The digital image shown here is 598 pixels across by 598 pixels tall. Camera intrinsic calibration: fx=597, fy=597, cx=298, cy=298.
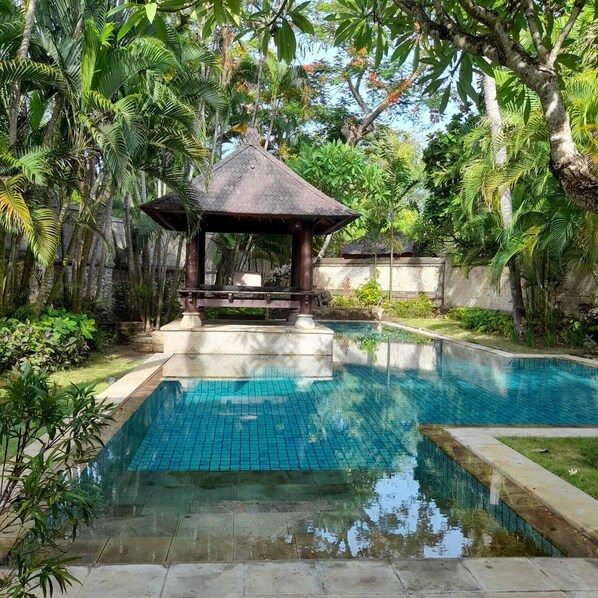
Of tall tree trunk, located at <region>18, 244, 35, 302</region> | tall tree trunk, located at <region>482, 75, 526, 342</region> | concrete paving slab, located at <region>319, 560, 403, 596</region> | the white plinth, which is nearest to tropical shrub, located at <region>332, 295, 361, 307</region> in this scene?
tall tree trunk, located at <region>482, 75, 526, 342</region>

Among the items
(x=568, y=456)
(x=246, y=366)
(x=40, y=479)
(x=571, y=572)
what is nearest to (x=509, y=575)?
(x=571, y=572)

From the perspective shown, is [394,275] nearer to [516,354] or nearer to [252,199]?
[516,354]

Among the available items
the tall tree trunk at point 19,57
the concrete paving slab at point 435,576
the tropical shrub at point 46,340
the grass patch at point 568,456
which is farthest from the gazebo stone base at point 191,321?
the concrete paving slab at point 435,576

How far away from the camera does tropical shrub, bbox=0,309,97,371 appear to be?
306 inches

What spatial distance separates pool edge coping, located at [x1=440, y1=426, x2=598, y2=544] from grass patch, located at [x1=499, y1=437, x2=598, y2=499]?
0.10 m

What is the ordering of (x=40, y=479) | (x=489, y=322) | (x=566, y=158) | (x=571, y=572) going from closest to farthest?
(x=40, y=479), (x=566, y=158), (x=571, y=572), (x=489, y=322)

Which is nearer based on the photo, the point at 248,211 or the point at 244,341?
the point at 248,211

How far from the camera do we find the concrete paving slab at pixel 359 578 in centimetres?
260

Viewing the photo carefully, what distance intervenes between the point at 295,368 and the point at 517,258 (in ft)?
20.4

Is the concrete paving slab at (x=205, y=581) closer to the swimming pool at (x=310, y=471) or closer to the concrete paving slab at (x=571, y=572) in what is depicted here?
the swimming pool at (x=310, y=471)

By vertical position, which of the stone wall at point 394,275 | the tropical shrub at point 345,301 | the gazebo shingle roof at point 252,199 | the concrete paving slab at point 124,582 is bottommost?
the concrete paving slab at point 124,582

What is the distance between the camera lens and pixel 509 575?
2756mm

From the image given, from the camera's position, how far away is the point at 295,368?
10109 mm

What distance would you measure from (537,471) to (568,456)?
0.68 m
